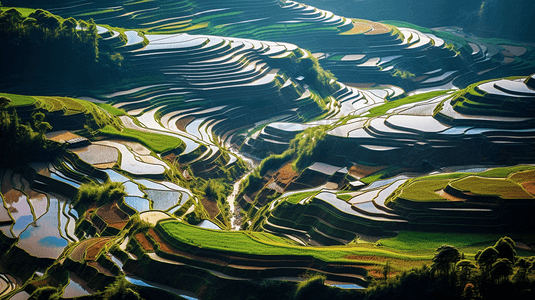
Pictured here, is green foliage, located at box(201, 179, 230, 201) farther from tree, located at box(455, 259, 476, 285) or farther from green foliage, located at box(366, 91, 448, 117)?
tree, located at box(455, 259, 476, 285)

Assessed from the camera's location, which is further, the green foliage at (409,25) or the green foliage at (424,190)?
the green foliage at (409,25)

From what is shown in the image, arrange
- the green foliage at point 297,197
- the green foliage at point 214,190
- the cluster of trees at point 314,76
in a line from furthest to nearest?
the cluster of trees at point 314,76
the green foliage at point 214,190
the green foliage at point 297,197

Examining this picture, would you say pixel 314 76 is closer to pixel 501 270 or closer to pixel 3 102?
pixel 3 102

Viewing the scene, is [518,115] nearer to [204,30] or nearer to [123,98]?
[123,98]

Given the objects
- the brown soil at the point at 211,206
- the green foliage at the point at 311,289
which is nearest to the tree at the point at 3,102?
the brown soil at the point at 211,206

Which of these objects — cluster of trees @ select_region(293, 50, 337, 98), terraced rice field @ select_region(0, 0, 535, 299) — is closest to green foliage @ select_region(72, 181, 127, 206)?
terraced rice field @ select_region(0, 0, 535, 299)

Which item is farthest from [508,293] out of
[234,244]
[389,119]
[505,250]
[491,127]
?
[389,119]

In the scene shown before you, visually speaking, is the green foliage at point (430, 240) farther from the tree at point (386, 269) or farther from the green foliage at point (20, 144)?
the green foliage at point (20, 144)
